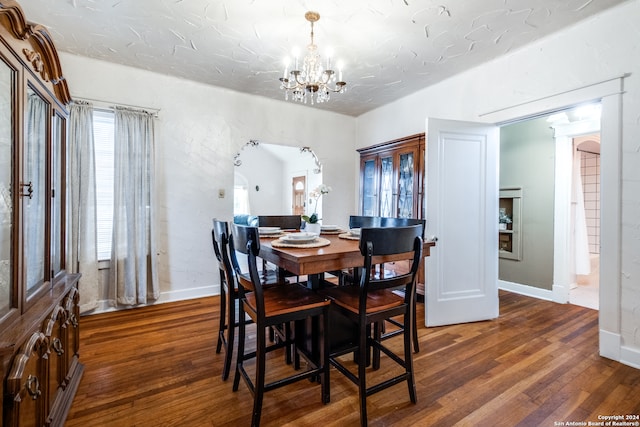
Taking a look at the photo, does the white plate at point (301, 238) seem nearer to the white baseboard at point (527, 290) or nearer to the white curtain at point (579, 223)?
the white baseboard at point (527, 290)

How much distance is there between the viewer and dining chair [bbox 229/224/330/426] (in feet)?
4.78

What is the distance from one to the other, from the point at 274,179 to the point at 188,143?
56.6 inches

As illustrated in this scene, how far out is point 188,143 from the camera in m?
3.48

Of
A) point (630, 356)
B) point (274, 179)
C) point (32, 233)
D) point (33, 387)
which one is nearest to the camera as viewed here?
point (33, 387)

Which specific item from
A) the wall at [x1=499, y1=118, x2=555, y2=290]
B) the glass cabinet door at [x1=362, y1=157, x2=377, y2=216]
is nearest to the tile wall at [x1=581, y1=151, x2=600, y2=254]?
the wall at [x1=499, y1=118, x2=555, y2=290]

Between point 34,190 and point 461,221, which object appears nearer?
point 34,190

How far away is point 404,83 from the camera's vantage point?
11.4ft

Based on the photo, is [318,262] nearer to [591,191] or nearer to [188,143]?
[188,143]

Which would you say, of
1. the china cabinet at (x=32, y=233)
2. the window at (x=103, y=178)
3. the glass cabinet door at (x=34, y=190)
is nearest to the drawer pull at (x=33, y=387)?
the china cabinet at (x=32, y=233)

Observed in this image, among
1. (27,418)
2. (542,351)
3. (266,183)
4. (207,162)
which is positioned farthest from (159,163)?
(542,351)

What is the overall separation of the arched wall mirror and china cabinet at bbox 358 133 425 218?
0.70 m

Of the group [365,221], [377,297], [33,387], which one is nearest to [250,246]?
[377,297]

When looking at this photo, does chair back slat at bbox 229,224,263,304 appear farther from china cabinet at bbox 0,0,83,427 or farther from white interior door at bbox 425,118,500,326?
white interior door at bbox 425,118,500,326

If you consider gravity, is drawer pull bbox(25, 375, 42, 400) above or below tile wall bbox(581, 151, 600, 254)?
below
